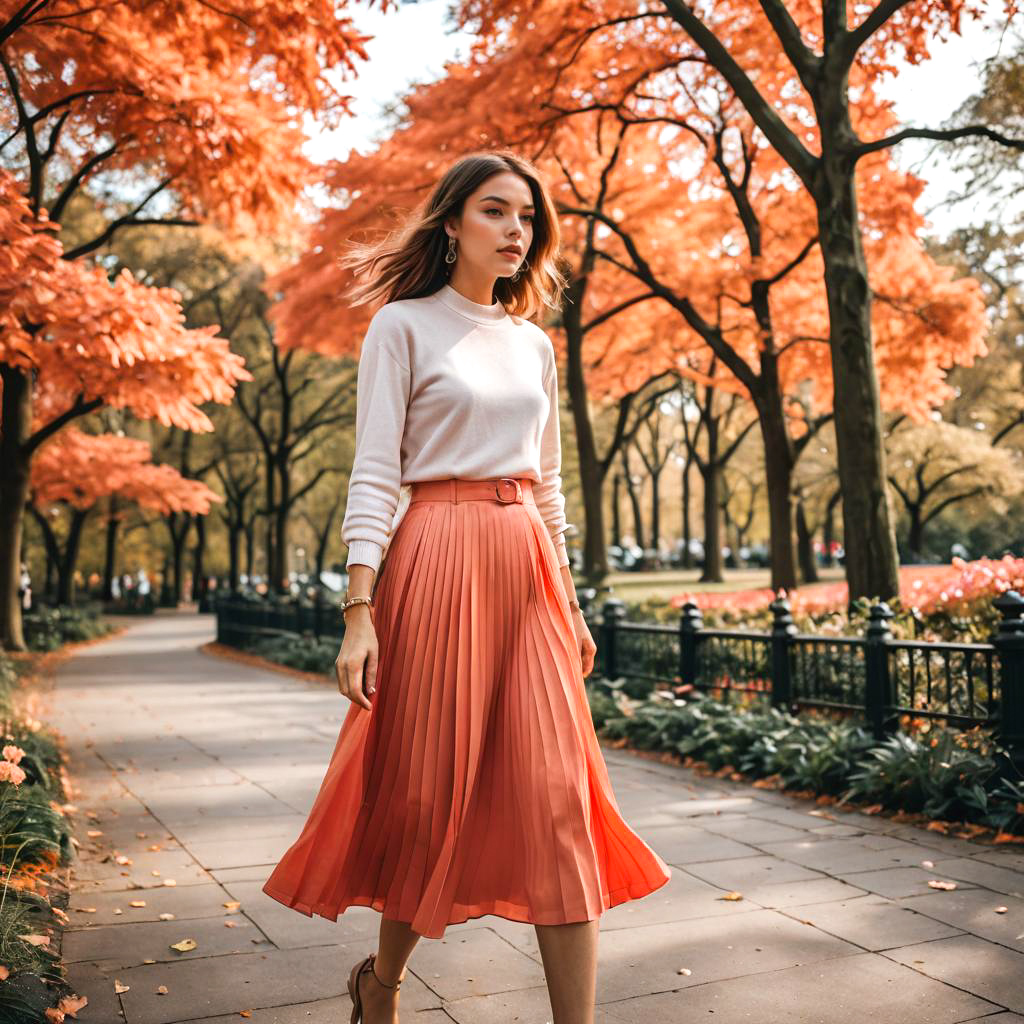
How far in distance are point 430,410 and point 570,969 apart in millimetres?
1264

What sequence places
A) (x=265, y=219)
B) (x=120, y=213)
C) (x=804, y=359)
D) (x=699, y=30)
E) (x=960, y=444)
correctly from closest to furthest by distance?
1. (x=699, y=30)
2. (x=265, y=219)
3. (x=804, y=359)
4. (x=120, y=213)
5. (x=960, y=444)

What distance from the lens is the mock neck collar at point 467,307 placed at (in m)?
2.74

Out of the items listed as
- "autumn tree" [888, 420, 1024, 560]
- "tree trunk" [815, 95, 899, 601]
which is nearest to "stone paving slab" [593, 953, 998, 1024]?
"tree trunk" [815, 95, 899, 601]

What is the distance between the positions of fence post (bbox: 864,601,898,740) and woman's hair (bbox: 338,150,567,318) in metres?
4.47

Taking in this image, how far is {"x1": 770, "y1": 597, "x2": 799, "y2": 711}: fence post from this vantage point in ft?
25.6

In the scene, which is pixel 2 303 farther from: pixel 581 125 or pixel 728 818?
pixel 581 125

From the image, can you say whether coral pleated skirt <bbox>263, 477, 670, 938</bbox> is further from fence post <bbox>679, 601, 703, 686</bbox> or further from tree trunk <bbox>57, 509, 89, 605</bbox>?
tree trunk <bbox>57, 509, 89, 605</bbox>

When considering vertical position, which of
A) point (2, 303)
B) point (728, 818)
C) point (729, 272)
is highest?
point (729, 272)

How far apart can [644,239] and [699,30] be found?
7479mm

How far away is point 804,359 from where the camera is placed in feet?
56.4

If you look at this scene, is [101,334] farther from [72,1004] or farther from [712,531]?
[712,531]

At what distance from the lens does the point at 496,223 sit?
271 centimetres

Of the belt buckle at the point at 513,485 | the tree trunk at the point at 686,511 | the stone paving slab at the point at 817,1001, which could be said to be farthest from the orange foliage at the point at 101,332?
the tree trunk at the point at 686,511

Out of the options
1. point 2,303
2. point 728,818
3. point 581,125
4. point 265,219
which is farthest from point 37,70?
point 728,818
